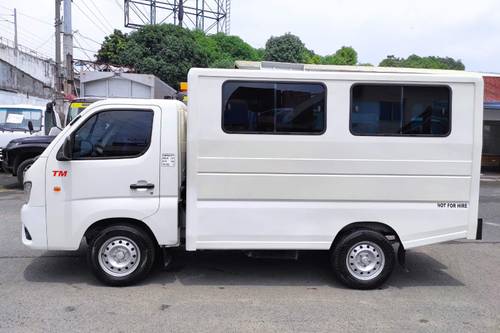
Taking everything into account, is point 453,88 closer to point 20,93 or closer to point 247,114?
point 247,114


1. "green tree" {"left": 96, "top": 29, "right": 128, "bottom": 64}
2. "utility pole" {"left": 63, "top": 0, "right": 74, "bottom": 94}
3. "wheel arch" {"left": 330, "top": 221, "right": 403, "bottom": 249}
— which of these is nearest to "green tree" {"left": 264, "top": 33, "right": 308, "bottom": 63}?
"green tree" {"left": 96, "top": 29, "right": 128, "bottom": 64}

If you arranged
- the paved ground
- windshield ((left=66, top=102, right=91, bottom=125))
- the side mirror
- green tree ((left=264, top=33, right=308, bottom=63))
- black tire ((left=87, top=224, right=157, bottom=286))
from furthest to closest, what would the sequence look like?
1. green tree ((left=264, top=33, right=308, bottom=63))
2. windshield ((left=66, top=102, right=91, bottom=125))
3. black tire ((left=87, top=224, right=157, bottom=286))
4. the side mirror
5. the paved ground

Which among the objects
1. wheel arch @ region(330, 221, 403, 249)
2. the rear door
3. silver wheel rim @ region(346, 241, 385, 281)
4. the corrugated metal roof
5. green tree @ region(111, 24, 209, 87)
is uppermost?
green tree @ region(111, 24, 209, 87)

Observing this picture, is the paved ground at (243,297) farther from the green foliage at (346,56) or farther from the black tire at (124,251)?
the green foliage at (346,56)

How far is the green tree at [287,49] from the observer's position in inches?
2084

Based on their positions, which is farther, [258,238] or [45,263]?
[45,263]

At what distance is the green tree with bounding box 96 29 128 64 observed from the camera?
44844mm

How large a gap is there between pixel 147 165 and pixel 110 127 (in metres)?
0.61

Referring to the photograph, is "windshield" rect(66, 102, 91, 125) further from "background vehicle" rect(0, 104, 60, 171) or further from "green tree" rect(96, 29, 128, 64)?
"green tree" rect(96, 29, 128, 64)

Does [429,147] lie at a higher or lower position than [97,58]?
lower

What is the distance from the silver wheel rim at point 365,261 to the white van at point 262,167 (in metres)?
0.07

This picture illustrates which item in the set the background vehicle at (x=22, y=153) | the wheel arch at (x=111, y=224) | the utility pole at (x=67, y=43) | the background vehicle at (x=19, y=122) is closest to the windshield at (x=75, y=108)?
the background vehicle at (x=19, y=122)

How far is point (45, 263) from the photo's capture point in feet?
20.6

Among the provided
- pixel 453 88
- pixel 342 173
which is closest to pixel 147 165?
pixel 342 173
